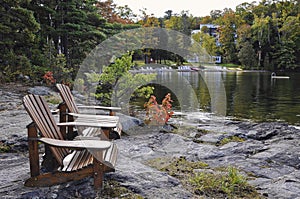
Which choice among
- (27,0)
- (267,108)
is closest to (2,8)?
(27,0)

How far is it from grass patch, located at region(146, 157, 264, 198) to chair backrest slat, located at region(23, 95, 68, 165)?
1.27 metres

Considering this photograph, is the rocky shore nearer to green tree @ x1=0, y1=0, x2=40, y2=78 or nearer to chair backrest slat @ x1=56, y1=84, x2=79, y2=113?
chair backrest slat @ x1=56, y1=84, x2=79, y2=113

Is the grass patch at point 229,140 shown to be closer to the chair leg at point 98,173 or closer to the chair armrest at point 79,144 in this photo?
the chair leg at point 98,173

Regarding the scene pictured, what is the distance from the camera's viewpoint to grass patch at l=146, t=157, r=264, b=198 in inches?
108

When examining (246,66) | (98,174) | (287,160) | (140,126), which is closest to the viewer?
(98,174)

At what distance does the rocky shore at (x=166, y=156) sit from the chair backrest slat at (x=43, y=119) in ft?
1.12

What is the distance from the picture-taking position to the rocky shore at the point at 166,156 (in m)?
2.64

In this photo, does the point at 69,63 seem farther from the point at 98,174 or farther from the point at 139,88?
the point at 98,174

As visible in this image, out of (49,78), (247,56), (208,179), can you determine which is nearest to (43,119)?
(208,179)

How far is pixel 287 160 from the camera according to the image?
3674 mm

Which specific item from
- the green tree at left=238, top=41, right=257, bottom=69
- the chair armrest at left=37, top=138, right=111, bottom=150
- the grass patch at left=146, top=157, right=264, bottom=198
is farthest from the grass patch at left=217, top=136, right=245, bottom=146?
the green tree at left=238, top=41, right=257, bottom=69

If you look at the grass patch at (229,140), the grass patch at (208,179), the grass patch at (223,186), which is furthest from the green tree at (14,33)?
the grass patch at (223,186)

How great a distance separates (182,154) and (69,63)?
11222 mm

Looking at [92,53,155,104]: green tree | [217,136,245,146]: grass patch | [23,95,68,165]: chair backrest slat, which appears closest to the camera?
[23,95,68,165]: chair backrest slat
